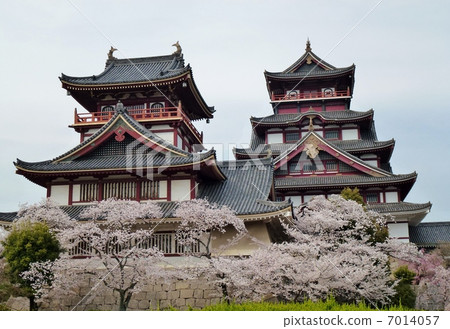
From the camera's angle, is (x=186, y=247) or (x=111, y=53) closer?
(x=186, y=247)

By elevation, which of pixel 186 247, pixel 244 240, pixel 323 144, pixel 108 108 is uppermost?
pixel 108 108

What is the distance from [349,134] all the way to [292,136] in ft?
16.7

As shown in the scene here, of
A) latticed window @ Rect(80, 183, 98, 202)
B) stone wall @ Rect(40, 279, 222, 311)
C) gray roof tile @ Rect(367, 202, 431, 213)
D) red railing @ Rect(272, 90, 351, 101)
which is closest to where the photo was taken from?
stone wall @ Rect(40, 279, 222, 311)

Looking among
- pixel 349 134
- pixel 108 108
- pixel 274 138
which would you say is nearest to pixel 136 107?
pixel 108 108

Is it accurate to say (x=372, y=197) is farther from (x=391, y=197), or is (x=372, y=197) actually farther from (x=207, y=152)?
(x=207, y=152)

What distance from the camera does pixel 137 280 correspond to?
65.8ft

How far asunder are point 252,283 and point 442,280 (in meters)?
12.9

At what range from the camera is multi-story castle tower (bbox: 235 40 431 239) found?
3950cm

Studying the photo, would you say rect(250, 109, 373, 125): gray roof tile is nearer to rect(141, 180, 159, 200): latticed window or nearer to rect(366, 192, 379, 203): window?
rect(366, 192, 379, 203): window

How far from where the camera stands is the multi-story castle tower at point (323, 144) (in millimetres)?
39500

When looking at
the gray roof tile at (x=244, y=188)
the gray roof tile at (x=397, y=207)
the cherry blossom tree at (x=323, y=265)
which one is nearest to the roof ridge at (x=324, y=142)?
the gray roof tile at (x=397, y=207)

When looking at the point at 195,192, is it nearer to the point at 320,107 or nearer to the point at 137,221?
the point at 137,221

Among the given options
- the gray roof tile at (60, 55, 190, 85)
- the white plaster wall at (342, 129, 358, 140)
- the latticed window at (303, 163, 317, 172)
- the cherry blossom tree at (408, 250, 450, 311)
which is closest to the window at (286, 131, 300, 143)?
the white plaster wall at (342, 129, 358, 140)

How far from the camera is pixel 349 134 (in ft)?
153
